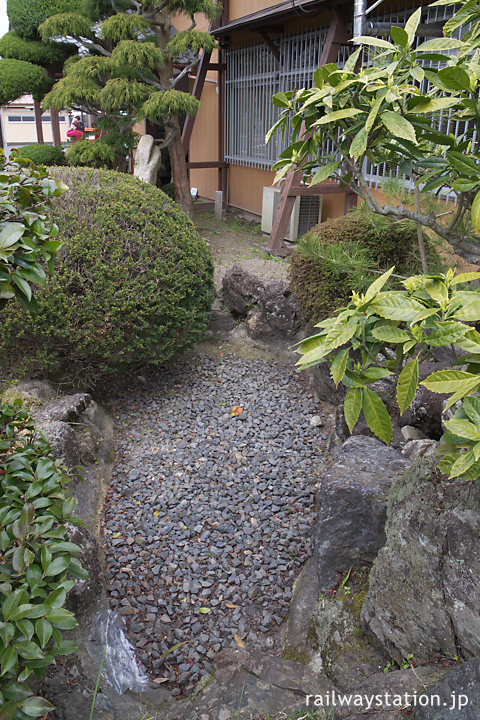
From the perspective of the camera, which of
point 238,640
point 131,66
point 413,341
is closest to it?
point 413,341

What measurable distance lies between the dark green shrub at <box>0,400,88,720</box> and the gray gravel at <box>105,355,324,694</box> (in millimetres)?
1353

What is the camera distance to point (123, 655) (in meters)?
2.70

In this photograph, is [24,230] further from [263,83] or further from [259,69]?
[259,69]

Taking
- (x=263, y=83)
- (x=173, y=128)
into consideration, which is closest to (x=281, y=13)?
(x=263, y=83)

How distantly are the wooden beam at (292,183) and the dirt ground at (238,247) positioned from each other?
0.74 feet

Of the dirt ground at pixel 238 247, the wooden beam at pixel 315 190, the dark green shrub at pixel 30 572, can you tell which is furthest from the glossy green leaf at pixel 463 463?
the wooden beam at pixel 315 190

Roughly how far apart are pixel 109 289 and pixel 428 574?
9.85ft

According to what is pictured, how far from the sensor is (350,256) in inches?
159

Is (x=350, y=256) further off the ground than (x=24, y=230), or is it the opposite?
(x=24, y=230)

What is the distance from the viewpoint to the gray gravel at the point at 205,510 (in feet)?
9.48

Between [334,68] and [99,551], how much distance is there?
277cm

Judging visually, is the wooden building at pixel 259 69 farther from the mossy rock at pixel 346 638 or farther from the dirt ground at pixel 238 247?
the mossy rock at pixel 346 638

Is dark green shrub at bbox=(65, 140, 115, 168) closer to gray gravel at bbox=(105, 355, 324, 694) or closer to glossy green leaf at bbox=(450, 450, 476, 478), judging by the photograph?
gray gravel at bbox=(105, 355, 324, 694)

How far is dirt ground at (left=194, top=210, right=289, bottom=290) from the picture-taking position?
6.26 meters
